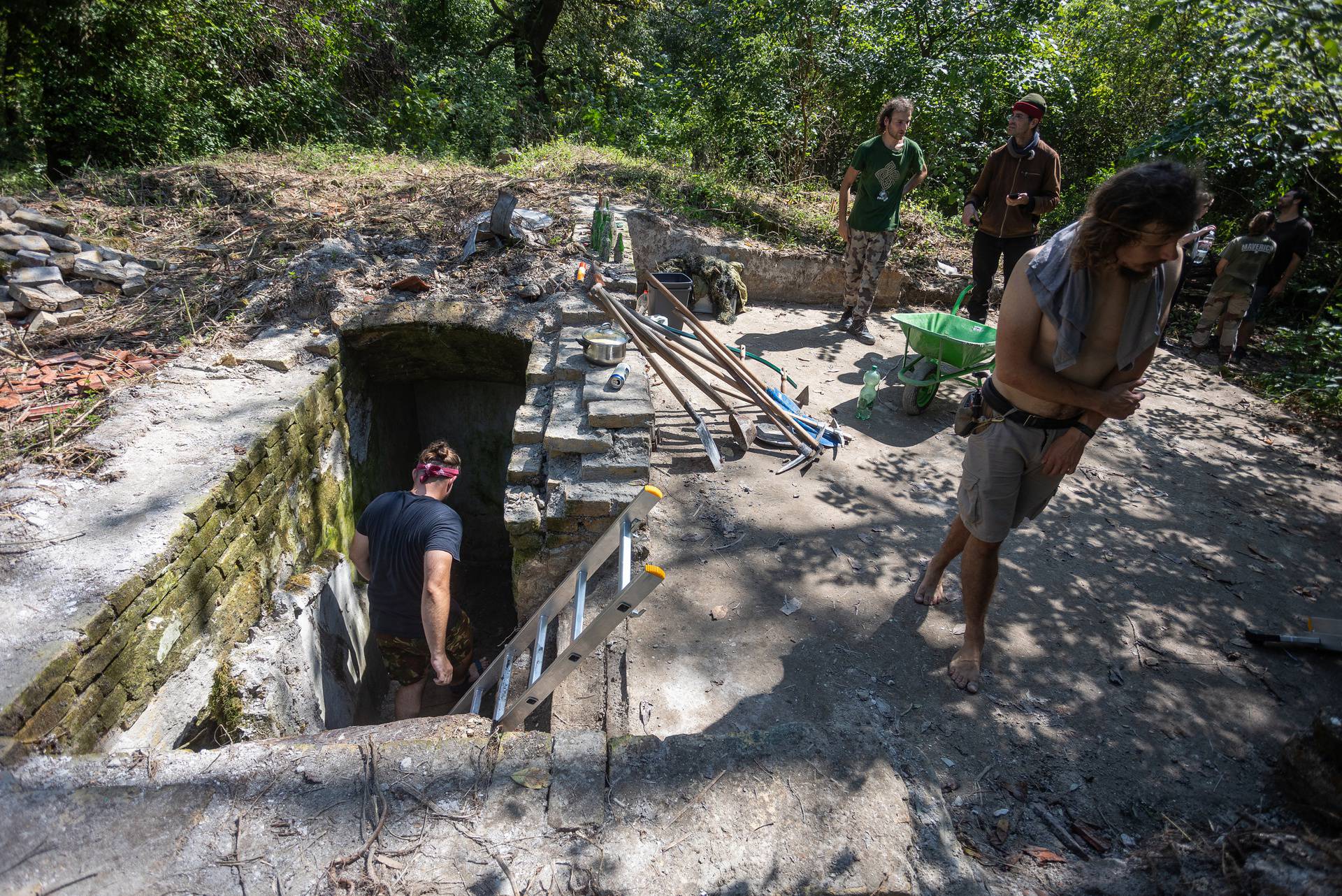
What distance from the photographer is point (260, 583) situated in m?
3.47

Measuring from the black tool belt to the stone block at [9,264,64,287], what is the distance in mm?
5836

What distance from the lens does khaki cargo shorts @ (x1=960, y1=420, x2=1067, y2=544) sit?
2652mm

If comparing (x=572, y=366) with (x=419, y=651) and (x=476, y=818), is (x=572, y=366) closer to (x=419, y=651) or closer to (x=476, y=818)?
(x=419, y=651)

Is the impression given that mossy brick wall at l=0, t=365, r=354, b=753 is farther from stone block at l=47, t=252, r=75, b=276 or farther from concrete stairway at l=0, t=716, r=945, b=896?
stone block at l=47, t=252, r=75, b=276

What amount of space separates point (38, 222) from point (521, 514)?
15.6ft

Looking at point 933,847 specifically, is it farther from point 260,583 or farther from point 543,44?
point 543,44

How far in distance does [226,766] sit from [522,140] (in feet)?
38.4

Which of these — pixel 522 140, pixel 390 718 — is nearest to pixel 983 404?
pixel 390 718

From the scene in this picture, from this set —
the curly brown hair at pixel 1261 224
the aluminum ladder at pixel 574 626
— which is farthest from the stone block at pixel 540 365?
the curly brown hair at pixel 1261 224

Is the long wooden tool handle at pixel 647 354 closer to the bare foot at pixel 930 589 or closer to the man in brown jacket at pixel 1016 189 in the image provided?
the bare foot at pixel 930 589

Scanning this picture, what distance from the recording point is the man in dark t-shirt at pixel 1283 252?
6.89 metres

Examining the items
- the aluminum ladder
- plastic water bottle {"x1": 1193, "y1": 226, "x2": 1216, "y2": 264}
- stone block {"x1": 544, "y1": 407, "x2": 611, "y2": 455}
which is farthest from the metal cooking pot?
plastic water bottle {"x1": 1193, "y1": 226, "x2": 1216, "y2": 264}

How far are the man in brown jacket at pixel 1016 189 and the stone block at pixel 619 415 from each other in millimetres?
3716

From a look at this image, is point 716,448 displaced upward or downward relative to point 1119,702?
upward
